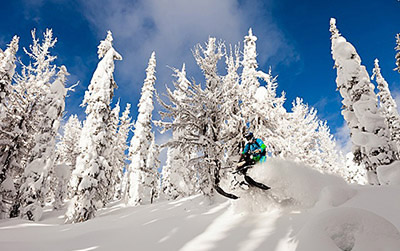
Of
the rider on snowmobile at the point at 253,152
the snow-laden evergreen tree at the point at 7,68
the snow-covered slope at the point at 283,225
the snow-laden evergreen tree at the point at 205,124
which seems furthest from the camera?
the snow-laden evergreen tree at the point at 7,68

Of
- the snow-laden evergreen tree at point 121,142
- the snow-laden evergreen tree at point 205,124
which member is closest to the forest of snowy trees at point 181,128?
the snow-laden evergreen tree at point 205,124

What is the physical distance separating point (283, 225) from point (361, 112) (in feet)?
32.6

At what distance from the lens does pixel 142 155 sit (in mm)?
20469

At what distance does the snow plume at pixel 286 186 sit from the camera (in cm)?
498

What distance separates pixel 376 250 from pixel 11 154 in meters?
18.7

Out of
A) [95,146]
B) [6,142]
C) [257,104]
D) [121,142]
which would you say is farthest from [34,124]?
[257,104]

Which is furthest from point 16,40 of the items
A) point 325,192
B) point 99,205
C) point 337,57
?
point 337,57

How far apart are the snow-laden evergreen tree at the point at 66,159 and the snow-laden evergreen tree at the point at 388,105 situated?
28.9m

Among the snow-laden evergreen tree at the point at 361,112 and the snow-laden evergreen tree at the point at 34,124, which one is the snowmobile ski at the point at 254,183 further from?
the snow-laden evergreen tree at the point at 34,124

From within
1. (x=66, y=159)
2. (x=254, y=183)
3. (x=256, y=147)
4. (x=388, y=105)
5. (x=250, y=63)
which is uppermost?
(x=250, y=63)

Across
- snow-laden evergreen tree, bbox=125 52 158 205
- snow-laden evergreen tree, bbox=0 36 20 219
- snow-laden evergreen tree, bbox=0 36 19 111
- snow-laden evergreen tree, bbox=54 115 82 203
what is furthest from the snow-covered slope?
snow-laden evergreen tree, bbox=125 52 158 205

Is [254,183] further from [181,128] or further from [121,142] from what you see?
[121,142]

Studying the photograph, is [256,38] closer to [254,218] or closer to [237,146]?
[237,146]

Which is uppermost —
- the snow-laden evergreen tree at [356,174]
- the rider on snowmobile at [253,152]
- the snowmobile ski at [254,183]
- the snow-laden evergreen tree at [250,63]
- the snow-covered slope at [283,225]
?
the snow-laden evergreen tree at [250,63]
